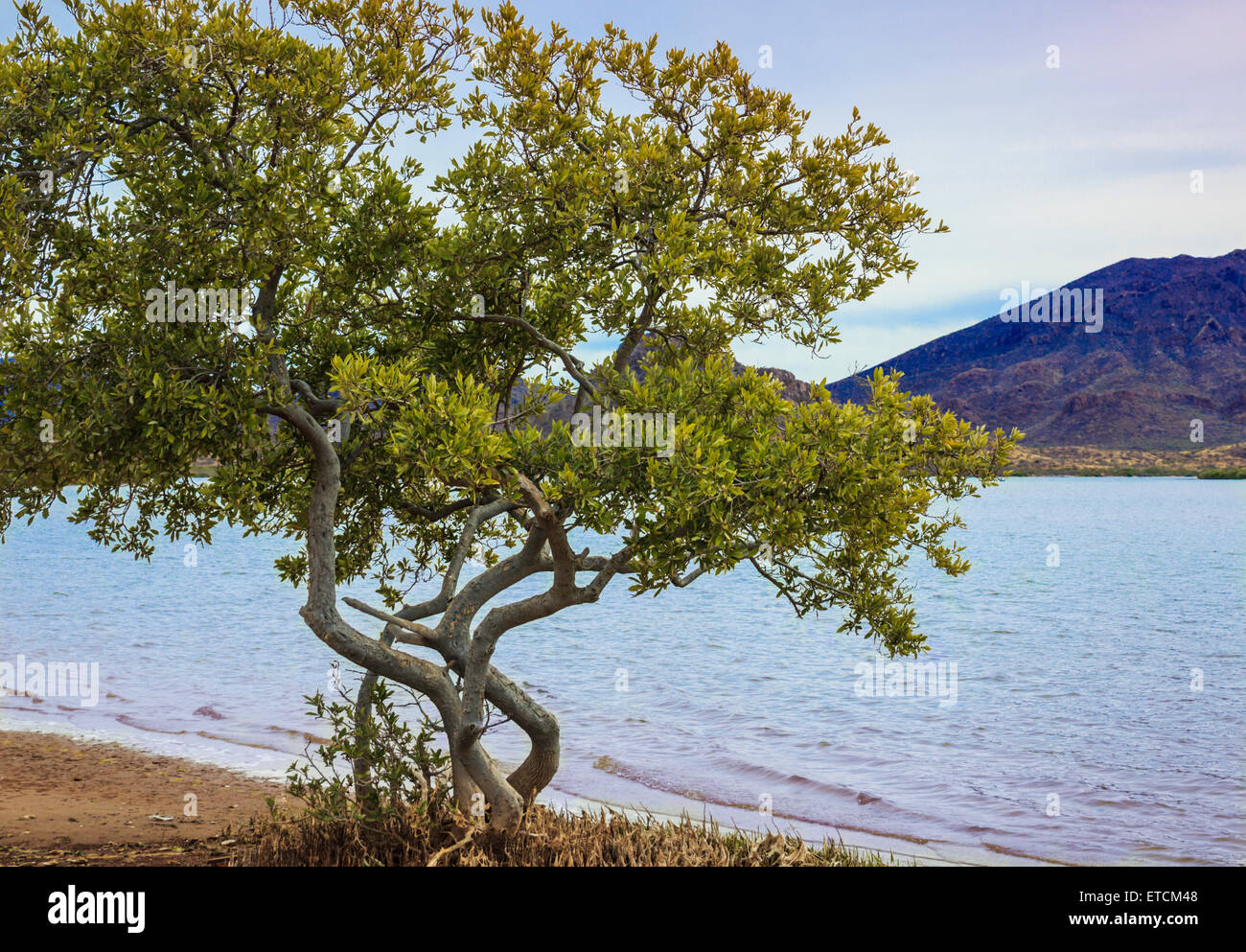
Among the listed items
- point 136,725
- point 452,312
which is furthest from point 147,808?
point 452,312

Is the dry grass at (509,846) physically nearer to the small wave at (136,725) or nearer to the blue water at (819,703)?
the blue water at (819,703)

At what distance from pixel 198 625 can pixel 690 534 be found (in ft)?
112

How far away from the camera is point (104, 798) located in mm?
13758

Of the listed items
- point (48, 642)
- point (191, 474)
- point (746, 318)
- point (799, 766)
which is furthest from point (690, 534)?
point (48, 642)

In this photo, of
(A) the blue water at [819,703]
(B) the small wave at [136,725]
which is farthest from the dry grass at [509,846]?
(B) the small wave at [136,725]

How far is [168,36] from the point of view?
22.0 ft

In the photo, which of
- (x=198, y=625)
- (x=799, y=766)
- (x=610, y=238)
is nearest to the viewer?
(x=610, y=238)

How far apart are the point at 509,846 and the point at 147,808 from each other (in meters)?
7.34

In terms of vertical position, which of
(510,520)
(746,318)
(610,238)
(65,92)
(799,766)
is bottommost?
(799,766)

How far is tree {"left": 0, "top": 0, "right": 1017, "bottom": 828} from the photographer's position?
6.45m

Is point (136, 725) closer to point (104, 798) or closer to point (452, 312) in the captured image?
point (104, 798)

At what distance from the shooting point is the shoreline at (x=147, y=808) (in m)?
10.9

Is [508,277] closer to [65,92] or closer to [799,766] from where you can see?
[65,92]

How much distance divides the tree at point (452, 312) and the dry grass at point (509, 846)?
12.7 inches
